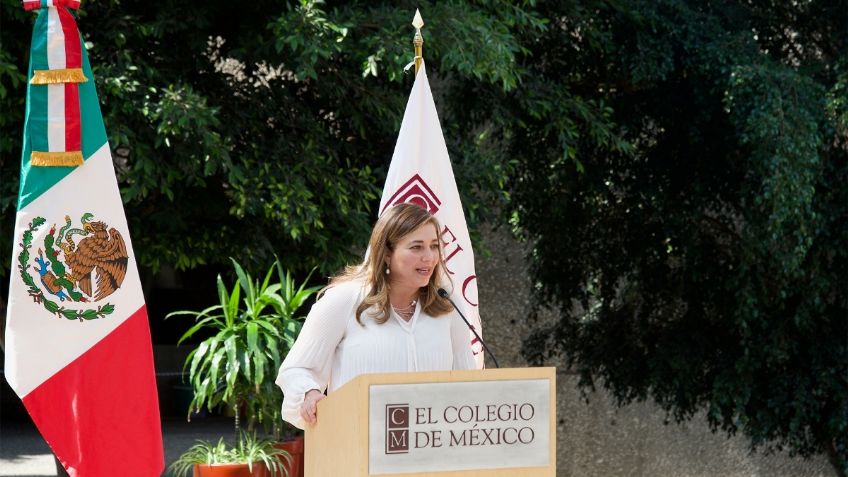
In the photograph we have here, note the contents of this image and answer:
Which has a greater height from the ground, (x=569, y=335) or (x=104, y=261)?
(x=104, y=261)

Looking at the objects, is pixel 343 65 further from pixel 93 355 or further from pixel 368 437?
pixel 368 437

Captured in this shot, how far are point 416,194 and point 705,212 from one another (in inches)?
130

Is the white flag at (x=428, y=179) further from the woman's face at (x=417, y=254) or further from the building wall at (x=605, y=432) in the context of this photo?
the building wall at (x=605, y=432)

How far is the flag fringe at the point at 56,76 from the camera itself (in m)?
3.93

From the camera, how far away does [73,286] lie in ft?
13.2

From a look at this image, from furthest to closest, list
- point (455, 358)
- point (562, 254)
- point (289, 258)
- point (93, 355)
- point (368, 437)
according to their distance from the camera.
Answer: point (562, 254) → point (289, 258) → point (93, 355) → point (455, 358) → point (368, 437)

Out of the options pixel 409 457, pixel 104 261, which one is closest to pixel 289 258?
pixel 104 261

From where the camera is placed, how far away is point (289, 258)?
18.6ft

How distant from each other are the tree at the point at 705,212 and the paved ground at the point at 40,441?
8.54 ft

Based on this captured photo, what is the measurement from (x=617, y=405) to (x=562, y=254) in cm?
123

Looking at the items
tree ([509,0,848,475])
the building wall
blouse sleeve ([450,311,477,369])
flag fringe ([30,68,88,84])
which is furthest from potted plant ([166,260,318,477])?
the building wall

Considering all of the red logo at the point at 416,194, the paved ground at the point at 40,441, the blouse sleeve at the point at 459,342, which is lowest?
the paved ground at the point at 40,441

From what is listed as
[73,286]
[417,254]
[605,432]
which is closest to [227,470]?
[73,286]

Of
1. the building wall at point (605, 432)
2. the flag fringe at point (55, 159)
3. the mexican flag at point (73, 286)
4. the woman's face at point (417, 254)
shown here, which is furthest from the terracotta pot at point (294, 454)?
the building wall at point (605, 432)
